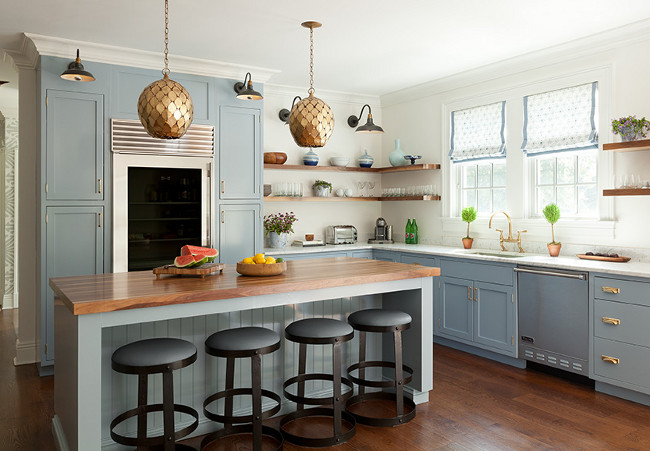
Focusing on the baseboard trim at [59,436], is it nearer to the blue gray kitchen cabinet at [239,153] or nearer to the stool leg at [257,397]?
the stool leg at [257,397]

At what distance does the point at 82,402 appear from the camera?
2.33 m

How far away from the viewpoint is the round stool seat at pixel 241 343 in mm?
2646

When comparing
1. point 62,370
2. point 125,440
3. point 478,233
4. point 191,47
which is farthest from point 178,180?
point 478,233

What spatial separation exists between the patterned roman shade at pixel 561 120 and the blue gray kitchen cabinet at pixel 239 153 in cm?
261

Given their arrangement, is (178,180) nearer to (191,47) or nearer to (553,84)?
(191,47)

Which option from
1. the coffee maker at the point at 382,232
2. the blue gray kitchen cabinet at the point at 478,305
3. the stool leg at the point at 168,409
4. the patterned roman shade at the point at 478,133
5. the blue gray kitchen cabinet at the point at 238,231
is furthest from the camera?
the coffee maker at the point at 382,232

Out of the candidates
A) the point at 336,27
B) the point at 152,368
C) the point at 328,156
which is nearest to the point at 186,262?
the point at 152,368

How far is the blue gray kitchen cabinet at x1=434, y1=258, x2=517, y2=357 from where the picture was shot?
4.43 meters

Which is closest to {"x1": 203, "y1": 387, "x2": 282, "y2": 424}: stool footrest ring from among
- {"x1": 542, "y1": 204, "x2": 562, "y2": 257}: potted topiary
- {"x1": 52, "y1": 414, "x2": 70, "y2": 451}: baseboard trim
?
{"x1": 52, "y1": 414, "x2": 70, "y2": 451}: baseboard trim

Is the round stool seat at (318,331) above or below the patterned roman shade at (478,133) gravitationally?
below

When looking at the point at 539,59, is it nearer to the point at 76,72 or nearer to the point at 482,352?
the point at 482,352

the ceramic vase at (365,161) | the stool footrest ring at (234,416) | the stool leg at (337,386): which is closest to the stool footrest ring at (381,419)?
the stool leg at (337,386)

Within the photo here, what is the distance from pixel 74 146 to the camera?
4.39m

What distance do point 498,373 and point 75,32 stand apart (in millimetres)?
4388
